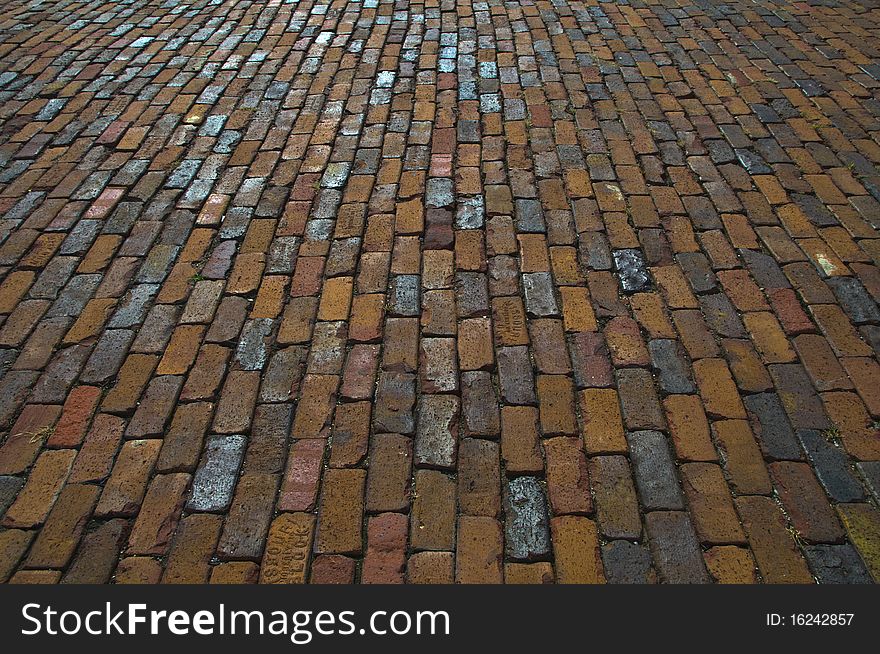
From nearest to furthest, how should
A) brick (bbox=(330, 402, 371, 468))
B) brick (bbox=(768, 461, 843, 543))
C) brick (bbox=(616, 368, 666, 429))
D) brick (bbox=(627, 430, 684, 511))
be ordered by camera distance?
brick (bbox=(768, 461, 843, 543)) < brick (bbox=(627, 430, 684, 511)) < brick (bbox=(330, 402, 371, 468)) < brick (bbox=(616, 368, 666, 429))

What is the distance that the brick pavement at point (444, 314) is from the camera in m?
2.75

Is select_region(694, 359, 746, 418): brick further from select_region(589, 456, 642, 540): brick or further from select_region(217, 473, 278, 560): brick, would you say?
select_region(217, 473, 278, 560): brick

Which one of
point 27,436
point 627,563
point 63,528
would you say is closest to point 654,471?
point 627,563

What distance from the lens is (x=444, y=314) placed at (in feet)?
12.0

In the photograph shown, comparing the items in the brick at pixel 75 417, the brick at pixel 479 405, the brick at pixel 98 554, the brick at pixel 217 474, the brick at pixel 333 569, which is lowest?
the brick at pixel 333 569

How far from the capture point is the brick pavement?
2748 millimetres

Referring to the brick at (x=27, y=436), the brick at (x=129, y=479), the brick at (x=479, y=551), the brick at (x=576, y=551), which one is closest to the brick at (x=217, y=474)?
the brick at (x=129, y=479)

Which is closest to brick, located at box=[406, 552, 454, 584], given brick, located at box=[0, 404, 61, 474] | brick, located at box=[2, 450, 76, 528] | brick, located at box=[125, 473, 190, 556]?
brick, located at box=[125, 473, 190, 556]

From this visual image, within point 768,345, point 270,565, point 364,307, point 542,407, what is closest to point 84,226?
point 364,307

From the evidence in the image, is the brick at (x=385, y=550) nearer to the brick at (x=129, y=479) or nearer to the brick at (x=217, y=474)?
the brick at (x=217, y=474)

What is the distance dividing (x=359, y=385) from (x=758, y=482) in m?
1.82

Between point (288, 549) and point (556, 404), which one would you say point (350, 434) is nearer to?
point (288, 549)

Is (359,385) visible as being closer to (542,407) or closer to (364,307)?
(364,307)

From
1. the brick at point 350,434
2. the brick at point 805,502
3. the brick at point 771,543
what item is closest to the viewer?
the brick at point 771,543
